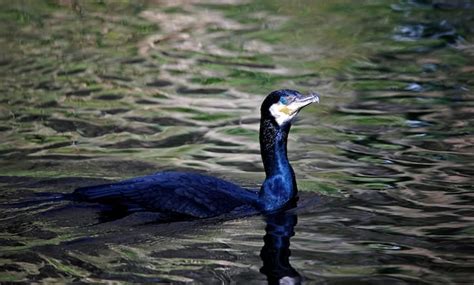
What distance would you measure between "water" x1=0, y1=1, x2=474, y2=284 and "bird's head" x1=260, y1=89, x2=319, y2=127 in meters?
0.81

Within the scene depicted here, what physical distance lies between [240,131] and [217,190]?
9.59 feet

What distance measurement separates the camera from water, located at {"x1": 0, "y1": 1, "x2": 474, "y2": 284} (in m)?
8.01

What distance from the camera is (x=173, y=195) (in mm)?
9008

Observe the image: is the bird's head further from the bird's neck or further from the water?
the water

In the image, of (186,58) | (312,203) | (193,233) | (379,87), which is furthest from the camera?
(186,58)

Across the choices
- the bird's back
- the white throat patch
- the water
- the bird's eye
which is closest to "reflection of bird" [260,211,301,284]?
the water

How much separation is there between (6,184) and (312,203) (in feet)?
9.12

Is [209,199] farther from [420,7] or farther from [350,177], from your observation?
[420,7]

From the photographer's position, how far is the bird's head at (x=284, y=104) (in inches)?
365

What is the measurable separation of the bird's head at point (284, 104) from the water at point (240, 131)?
808 mm

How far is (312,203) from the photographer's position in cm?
949

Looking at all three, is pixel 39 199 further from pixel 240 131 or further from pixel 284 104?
pixel 240 131

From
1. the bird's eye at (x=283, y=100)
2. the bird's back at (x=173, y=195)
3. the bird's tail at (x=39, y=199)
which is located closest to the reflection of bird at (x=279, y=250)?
the bird's back at (x=173, y=195)

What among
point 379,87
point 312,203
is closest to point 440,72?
point 379,87
